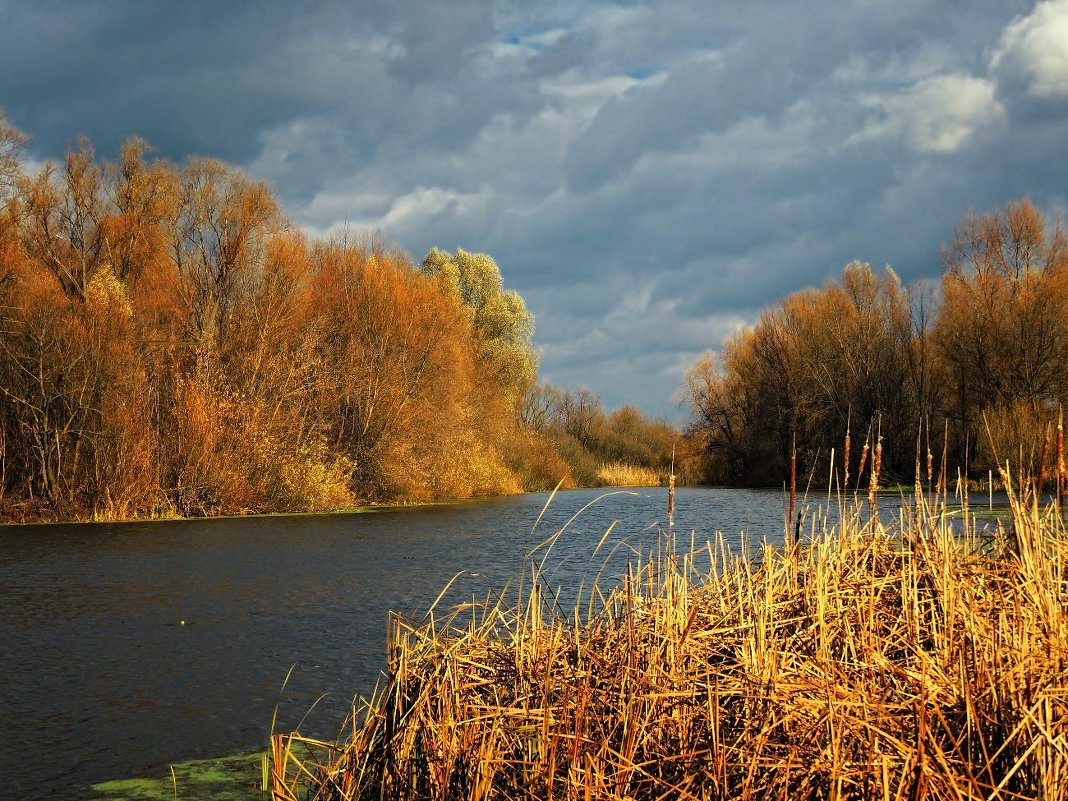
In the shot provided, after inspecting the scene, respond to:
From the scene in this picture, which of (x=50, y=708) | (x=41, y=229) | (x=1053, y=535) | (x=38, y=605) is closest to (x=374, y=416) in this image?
(x=41, y=229)

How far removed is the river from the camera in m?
7.35

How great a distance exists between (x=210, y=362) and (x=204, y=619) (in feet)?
54.7

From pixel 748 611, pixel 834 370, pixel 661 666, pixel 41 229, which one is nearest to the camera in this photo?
pixel 661 666

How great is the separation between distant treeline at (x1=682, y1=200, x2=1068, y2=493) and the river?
20.2m

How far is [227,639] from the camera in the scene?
1095cm

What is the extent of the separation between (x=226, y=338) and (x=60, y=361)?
606 cm

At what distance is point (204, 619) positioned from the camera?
12156 millimetres

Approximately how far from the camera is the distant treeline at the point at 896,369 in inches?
1495

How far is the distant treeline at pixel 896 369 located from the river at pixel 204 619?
66.3ft

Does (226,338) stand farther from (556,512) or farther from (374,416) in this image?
(556,512)

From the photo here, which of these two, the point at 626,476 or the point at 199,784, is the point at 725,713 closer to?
the point at 199,784

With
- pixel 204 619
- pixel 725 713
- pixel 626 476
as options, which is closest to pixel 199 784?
pixel 725 713

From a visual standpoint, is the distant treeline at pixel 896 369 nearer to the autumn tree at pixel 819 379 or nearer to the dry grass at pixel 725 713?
the autumn tree at pixel 819 379

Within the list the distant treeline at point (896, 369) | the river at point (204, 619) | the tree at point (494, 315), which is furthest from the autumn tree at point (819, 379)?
the river at point (204, 619)
